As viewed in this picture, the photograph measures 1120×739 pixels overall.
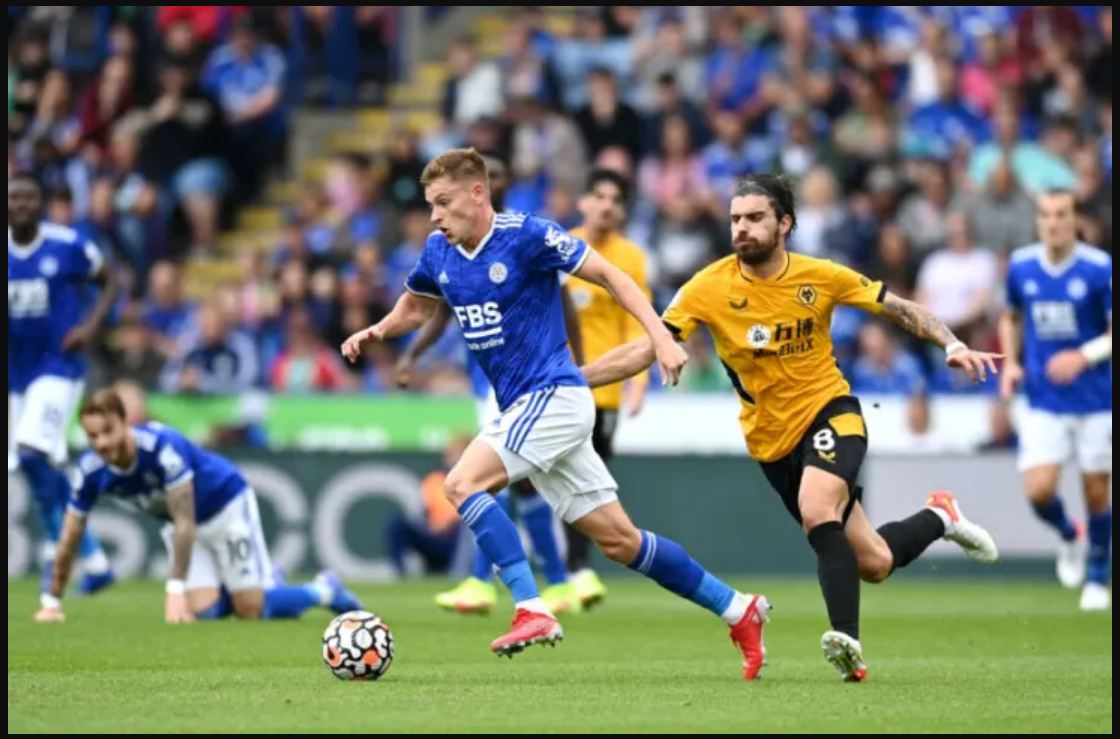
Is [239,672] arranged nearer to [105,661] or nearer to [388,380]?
[105,661]

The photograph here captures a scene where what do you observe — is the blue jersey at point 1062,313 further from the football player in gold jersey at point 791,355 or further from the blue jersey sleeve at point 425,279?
the blue jersey sleeve at point 425,279

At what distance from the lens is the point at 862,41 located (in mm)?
24734

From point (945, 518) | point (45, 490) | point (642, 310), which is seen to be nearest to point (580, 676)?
point (642, 310)

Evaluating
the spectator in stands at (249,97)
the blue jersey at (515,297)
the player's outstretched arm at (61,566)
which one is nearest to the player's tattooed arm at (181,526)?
the player's outstretched arm at (61,566)

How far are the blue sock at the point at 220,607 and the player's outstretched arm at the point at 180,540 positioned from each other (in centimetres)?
81

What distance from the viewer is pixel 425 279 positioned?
1027cm

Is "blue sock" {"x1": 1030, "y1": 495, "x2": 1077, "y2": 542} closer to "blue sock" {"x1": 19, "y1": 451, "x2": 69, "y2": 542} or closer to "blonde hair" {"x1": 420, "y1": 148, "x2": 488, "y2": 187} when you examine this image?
"blue sock" {"x1": 19, "y1": 451, "x2": 69, "y2": 542}

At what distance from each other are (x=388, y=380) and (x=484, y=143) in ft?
10.3

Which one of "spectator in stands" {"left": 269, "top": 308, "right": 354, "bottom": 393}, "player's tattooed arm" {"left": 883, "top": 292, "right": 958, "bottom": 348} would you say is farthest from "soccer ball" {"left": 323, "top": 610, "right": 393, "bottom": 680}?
"spectator in stands" {"left": 269, "top": 308, "right": 354, "bottom": 393}

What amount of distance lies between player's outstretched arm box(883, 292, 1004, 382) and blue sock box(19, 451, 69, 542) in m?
7.16

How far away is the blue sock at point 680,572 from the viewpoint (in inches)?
387

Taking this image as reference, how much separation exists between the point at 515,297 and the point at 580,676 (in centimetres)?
167

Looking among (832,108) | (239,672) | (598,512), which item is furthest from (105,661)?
(832,108)

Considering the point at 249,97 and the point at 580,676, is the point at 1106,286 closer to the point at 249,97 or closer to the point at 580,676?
the point at 580,676
